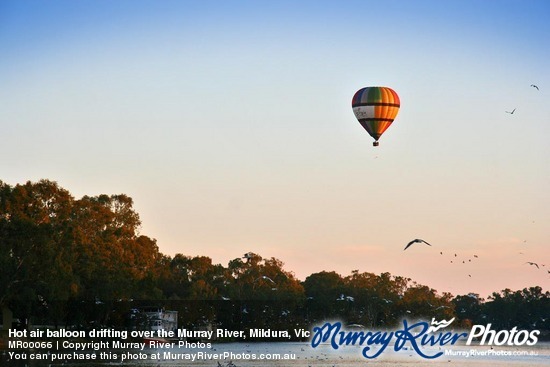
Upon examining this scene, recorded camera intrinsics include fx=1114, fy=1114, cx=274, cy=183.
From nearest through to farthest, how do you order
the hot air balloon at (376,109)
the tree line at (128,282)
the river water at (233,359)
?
the hot air balloon at (376,109)
the river water at (233,359)
the tree line at (128,282)

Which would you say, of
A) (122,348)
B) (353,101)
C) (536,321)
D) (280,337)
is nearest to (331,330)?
(353,101)

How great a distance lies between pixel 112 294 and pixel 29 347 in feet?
59.0

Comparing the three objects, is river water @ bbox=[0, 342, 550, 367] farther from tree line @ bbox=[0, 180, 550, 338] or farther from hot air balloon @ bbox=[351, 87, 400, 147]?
hot air balloon @ bbox=[351, 87, 400, 147]

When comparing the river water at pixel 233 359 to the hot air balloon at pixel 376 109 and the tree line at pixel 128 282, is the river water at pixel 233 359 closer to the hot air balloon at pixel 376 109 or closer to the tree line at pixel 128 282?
the tree line at pixel 128 282

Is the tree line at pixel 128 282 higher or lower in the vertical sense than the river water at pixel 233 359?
higher

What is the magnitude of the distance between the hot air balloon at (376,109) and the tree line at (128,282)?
18.0m

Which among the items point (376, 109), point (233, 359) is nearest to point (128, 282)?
point (233, 359)

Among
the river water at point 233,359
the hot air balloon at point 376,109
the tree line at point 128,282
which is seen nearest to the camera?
the hot air balloon at point 376,109

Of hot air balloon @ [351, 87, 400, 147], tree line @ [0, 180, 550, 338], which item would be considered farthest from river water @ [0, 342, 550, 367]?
hot air balloon @ [351, 87, 400, 147]

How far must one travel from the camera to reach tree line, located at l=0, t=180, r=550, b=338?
286 ft

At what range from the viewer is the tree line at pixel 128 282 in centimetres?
8706

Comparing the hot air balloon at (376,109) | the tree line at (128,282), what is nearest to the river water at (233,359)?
the tree line at (128,282)

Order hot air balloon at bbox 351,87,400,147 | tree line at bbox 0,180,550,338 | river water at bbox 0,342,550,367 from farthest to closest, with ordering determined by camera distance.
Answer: tree line at bbox 0,180,550,338, river water at bbox 0,342,550,367, hot air balloon at bbox 351,87,400,147

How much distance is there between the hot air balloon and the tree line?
18.0m
